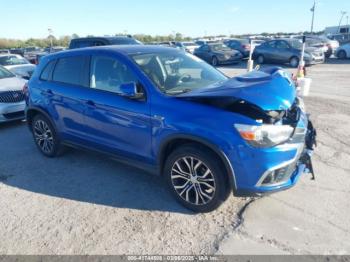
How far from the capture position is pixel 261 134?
9.75ft

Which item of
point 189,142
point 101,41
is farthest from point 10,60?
point 189,142

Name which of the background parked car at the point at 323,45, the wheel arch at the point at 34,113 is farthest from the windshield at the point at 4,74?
the background parked car at the point at 323,45

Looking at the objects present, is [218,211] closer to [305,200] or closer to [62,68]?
[305,200]

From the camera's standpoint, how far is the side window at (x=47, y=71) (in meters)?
5.03

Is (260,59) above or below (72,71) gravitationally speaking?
below

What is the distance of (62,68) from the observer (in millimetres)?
4836

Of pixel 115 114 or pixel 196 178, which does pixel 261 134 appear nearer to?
pixel 196 178

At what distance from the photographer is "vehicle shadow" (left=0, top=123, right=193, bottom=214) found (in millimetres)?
3854

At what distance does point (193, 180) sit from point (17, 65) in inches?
514

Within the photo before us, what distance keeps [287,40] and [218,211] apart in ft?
53.9

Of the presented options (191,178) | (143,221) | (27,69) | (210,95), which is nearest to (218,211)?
(191,178)

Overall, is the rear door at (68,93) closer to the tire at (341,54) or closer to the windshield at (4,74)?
the windshield at (4,74)

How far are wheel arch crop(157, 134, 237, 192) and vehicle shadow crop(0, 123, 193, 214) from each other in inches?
16.6

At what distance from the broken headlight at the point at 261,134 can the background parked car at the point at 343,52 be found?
20.3 m
